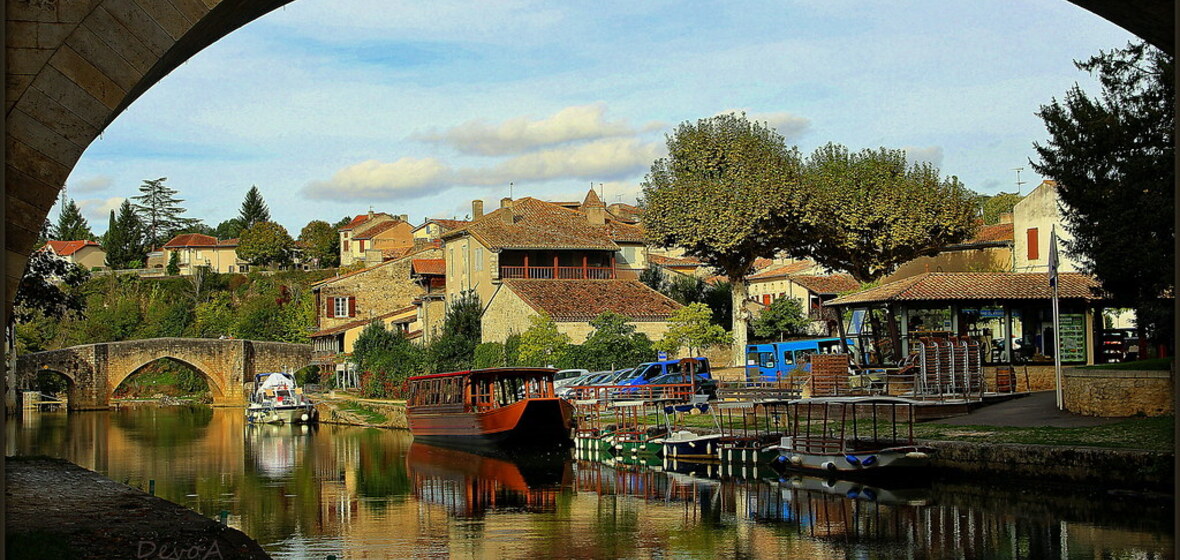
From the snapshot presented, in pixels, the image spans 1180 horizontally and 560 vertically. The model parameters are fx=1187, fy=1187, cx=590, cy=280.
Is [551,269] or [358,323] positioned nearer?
[551,269]

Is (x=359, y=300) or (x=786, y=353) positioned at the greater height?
(x=359, y=300)

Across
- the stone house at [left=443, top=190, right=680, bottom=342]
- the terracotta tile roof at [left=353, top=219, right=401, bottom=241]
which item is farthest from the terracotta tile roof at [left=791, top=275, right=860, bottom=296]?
the terracotta tile roof at [left=353, top=219, right=401, bottom=241]

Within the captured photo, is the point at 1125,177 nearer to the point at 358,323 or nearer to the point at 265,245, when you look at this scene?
the point at 358,323

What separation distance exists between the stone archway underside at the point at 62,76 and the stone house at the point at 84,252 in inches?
3872

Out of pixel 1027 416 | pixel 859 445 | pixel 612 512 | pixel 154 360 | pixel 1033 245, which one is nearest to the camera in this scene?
pixel 612 512

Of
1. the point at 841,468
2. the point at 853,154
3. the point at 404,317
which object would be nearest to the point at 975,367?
the point at 841,468

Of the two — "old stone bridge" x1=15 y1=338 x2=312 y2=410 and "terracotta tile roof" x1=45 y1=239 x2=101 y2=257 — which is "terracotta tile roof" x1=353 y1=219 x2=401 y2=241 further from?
"old stone bridge" x1=15 y1=338 x2=312 y2=410

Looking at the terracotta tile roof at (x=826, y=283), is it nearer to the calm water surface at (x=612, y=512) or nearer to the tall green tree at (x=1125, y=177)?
the calm water surface at (x=612, y=512)

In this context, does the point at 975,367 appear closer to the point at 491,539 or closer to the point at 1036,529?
the point at 1036,529

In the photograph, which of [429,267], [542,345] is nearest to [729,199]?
[542,345]

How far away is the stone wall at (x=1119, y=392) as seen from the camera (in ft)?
64.0

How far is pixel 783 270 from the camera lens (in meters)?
67.6

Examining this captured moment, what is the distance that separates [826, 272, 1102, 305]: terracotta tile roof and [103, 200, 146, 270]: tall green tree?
292ft

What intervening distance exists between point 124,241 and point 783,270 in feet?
217
